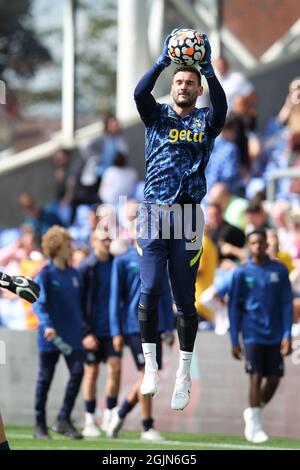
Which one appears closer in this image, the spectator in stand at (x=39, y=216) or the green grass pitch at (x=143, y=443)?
the green grass pitch at (x=143, y=443)

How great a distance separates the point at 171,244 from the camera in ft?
30.9

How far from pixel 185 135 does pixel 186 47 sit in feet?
2.31

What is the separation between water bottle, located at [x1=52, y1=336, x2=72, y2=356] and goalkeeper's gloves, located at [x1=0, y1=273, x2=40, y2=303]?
180 inches

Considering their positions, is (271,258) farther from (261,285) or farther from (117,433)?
(117,433)

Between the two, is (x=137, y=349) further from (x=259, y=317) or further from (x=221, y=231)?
(x=221, y=231)

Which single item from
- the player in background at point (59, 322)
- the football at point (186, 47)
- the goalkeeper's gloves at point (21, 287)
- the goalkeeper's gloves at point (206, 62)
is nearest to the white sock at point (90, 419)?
the player in background at point (59, 322)

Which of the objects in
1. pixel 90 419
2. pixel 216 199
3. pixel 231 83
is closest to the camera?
pixel 90 419

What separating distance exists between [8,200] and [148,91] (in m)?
13.6

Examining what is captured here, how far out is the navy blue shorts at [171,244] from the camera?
9305mm

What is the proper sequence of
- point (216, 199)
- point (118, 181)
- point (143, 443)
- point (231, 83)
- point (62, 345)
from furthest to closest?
point (118, 181) < point (231, 83) < point (216, 199) < point (62, 345) < point (143, 443)

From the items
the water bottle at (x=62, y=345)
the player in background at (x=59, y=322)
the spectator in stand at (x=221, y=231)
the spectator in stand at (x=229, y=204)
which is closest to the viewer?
the water bottle at (x=62, y=345)

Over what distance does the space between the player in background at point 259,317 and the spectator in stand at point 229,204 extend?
254 centimetres

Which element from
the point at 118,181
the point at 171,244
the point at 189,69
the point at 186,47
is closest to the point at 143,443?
the point at 171,244

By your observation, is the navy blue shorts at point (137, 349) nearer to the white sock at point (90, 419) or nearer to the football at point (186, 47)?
the white sock at point (90, 419)
